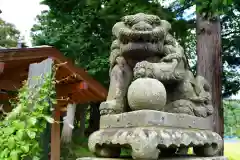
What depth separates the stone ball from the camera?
2.10 meters

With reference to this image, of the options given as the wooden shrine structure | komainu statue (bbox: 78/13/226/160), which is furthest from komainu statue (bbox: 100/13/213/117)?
the wooden shrine structure

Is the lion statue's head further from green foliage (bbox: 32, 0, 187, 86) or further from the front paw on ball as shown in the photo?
green foliage (bbox: 32, 0, 187, 86)

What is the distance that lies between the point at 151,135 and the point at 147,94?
31 cm

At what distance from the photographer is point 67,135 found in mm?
11719

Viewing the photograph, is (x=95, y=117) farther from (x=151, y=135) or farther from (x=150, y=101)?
(x=151, y=135)

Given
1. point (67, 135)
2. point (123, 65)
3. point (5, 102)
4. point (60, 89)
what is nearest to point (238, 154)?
point (67, 135)

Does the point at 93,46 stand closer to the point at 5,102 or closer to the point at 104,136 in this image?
the point at 5,102

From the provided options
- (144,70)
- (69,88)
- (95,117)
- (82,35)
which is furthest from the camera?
(95,117)

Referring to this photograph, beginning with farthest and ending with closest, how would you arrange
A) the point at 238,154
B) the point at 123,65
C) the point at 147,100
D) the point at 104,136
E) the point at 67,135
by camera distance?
the point at 238,154 < the point at 67,135 < the point at 123,65 < the point at 104,136 < the point at 147,100

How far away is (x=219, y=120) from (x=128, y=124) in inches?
144

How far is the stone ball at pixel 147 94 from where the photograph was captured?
210 cm

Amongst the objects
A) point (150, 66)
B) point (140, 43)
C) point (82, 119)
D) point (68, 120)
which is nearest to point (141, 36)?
point (140, 43)

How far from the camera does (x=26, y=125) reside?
2.25 m

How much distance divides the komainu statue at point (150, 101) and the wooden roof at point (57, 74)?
89.4 inches
